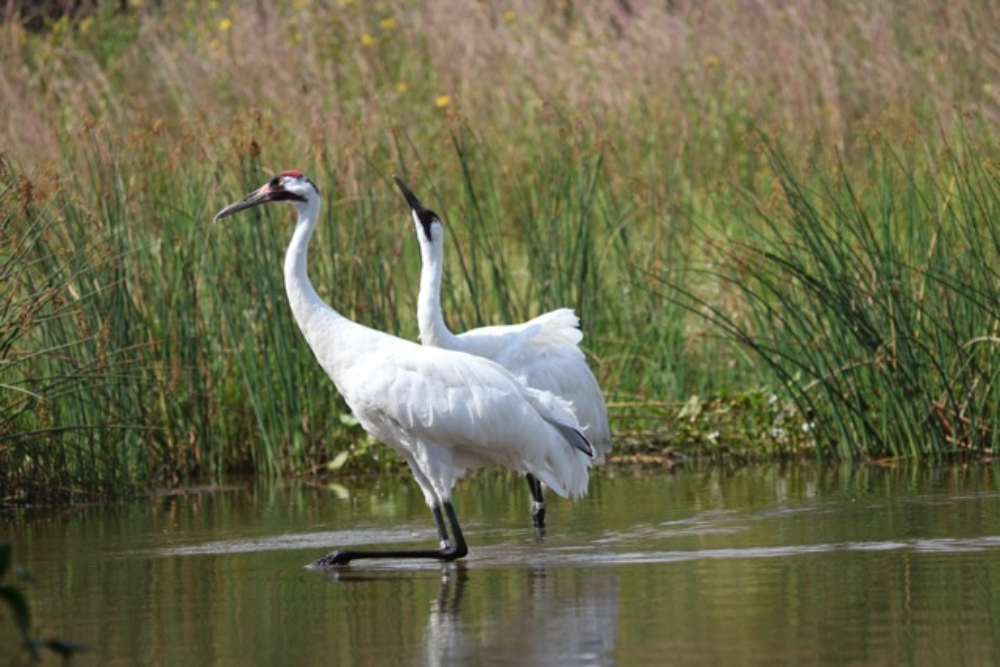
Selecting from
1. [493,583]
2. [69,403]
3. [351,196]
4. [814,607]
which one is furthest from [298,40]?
[814,607]

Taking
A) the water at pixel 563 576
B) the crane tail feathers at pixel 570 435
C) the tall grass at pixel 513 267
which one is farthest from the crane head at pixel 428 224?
the crane tail feathers at pixel 570 435

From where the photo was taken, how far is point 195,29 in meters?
19.2

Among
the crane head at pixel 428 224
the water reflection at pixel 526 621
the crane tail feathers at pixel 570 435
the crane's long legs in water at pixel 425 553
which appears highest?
the crane head at pixel 428 224

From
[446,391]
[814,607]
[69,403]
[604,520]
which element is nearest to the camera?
[814,607]

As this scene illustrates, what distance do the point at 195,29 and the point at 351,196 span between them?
315 inches

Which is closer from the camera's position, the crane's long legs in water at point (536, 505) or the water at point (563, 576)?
the water at point (563, 576)

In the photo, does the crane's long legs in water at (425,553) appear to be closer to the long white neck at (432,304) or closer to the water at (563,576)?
the water at (563,576)

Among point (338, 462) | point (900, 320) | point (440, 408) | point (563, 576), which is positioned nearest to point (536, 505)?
point (440, 408)

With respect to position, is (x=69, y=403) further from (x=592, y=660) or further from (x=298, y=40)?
(x=298, y=40)

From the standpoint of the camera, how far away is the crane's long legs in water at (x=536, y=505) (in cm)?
933

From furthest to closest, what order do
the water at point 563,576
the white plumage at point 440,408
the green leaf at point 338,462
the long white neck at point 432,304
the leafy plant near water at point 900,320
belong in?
1. the green leaf at point 338,462
2. the leafy plant near water at point 900,320
3. the long white neck at point 432,304
4. the white plumage at point 440,408
5. the water at point 563,576

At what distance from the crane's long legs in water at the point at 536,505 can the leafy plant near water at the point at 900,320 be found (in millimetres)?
1264

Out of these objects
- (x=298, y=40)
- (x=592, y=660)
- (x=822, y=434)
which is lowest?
(x=592, y=660)

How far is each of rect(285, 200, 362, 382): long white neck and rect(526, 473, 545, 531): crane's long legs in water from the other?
47.7 inches
